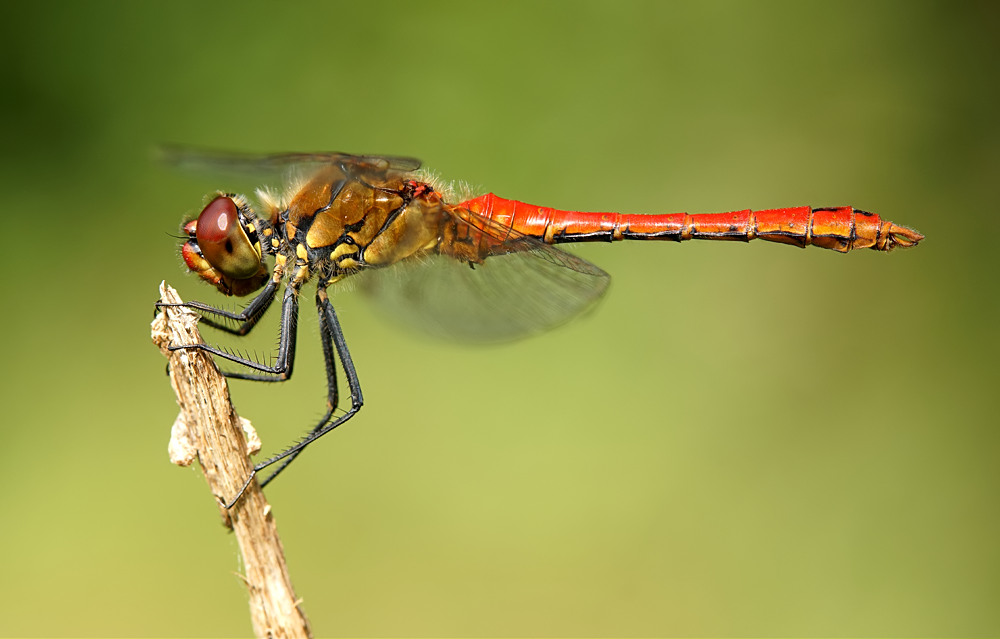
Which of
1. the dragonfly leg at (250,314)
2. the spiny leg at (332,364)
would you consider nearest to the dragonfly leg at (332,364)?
the spiny leg at (332,364)

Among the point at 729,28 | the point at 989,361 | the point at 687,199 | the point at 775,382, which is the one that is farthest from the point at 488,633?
the point at 729,28

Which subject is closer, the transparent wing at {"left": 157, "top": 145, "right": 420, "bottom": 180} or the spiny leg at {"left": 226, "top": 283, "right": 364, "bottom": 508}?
the transparent wing at {"left": 157, "top": 145, "right": 420, "bottom": 180}

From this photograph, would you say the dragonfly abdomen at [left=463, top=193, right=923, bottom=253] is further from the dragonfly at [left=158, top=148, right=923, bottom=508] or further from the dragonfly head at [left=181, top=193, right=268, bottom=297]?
the dragonfly head at [left=181, top=193, right=268, bottom=297]

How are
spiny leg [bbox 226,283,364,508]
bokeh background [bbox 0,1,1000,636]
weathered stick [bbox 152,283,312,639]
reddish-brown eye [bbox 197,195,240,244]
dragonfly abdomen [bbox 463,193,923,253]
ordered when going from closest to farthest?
weathered stick [bbox 152,283,312,639]
reddish-brown eye [bbox 197,195,240,244]
spiny leg [bbox 226,283,364,508]
dragonfly abdomen [bbox 463,193,923,253]
bokeh background [bbox 0,1,1000,636]

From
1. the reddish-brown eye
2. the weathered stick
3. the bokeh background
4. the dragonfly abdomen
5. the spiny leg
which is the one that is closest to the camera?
the weathered stick

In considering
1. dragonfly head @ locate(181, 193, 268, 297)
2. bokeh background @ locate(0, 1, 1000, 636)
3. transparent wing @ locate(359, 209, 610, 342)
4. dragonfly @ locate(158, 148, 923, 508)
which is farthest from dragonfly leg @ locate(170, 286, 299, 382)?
bokeh background @ locate(0, 1, 1000, 636)

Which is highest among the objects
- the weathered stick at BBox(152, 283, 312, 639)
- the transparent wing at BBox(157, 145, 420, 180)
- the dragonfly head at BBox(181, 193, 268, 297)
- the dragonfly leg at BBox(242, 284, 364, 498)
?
the transparent wing at BBox(157, 145, 420, 180)

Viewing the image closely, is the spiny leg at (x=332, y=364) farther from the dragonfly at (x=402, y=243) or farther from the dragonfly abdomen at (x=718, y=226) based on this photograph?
the dragonfly abdomen at (x=718, y=226)
